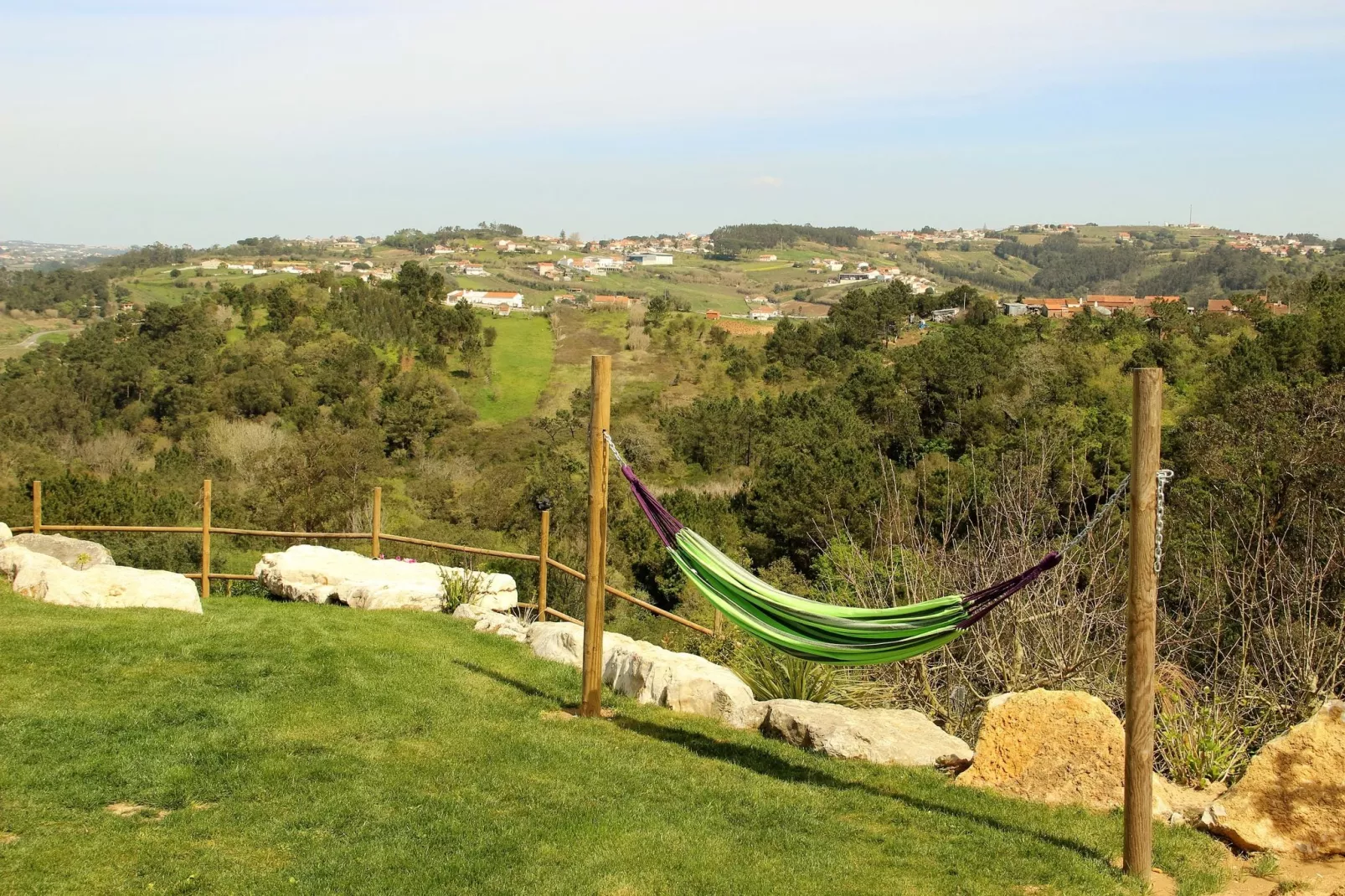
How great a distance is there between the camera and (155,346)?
150 feet

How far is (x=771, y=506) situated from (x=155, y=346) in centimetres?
3075

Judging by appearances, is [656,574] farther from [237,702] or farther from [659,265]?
[659,265]

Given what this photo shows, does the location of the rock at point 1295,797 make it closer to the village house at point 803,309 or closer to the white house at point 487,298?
the white house at point 487,298

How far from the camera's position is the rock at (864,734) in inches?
217

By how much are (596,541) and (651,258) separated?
13360 centimetres

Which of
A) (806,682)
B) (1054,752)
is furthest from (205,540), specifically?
(1054,752)

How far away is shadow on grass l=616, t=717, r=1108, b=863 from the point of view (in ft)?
14.3

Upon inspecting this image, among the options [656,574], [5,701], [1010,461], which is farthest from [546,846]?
[656,574]

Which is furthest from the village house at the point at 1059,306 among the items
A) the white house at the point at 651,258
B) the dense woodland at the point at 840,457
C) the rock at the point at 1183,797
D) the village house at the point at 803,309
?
the white house at the point at 651,258

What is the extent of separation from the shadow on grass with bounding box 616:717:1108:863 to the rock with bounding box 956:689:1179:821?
1.52 feet

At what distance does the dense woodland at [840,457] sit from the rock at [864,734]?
34.3 inches

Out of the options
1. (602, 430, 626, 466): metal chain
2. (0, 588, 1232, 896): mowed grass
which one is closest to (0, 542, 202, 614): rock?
(0, 588, 1232, 896): mowed grass

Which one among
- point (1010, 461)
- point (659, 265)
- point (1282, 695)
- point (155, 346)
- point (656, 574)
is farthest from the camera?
point (659, 265)

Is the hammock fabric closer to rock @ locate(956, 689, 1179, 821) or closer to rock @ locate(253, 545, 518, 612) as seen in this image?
rock @ locate(956, 689, 1179, 821)
